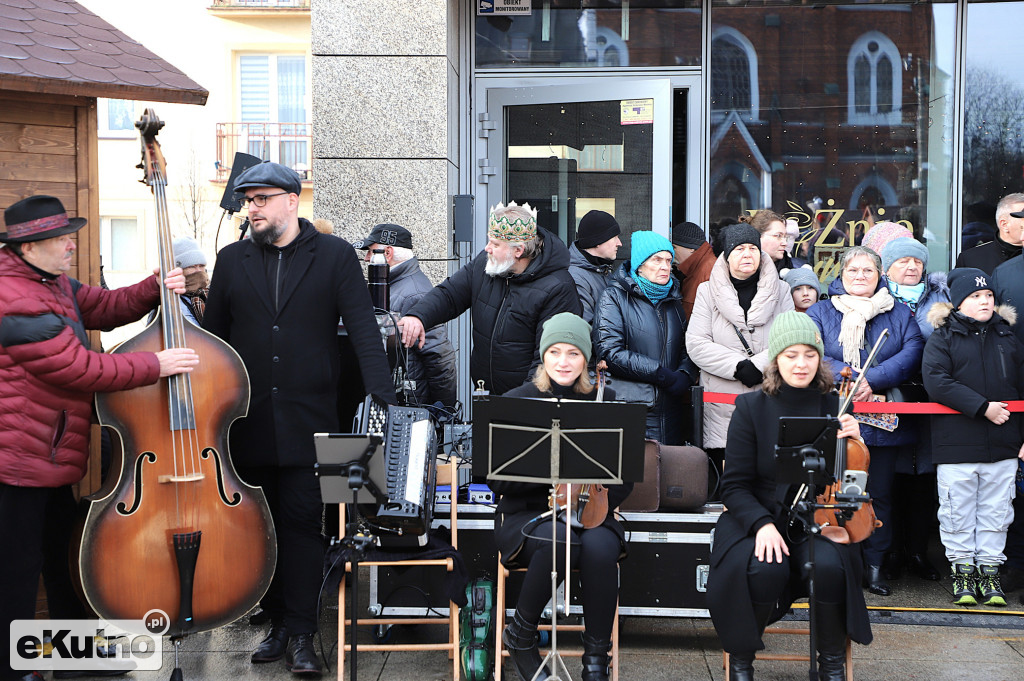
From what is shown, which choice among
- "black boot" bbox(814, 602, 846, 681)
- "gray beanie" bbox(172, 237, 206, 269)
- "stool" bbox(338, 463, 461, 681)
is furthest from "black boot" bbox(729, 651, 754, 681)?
"gray beanie" bbox(172, 237, 206, 269)

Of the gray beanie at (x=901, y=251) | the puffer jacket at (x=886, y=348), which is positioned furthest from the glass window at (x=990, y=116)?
the puffer jacket at (x=886, y=348)

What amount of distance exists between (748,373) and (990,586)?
1.69 metres

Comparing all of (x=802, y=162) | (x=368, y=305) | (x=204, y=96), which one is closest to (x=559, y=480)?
(x=368, y=305)

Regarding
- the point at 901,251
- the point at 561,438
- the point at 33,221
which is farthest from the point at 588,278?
the point at 33,221

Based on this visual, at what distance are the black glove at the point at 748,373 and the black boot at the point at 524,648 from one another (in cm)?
182

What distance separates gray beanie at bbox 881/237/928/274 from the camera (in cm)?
568

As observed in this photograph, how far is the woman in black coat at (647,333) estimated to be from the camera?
5520 mm

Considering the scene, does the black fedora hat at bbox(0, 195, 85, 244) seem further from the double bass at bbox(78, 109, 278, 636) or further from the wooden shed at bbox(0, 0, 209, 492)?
the wooden shed at bbox(0, 0, 209, 492)

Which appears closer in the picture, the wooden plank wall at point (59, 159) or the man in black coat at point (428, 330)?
the wooden plank wall at point (59, 159)

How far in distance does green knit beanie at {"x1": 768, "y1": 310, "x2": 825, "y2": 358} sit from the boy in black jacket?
4.77ft

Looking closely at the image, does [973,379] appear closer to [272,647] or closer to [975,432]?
[975,432]

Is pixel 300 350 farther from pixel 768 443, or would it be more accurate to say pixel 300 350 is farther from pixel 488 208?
pixel 488 208

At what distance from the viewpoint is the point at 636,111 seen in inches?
Result: 280

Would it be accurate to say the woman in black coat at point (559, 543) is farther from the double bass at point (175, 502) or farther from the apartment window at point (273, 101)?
the apartment window at point (273, 101)
